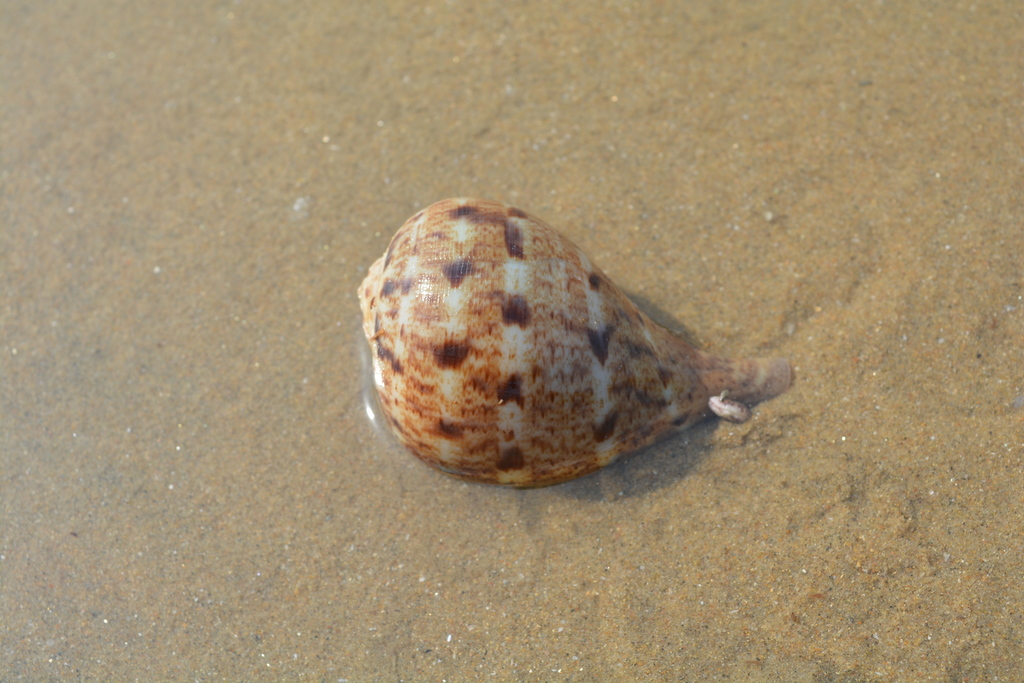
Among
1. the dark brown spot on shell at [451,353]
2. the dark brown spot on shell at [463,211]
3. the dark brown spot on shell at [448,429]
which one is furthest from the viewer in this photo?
the dark brown spot on shell at [463,211]

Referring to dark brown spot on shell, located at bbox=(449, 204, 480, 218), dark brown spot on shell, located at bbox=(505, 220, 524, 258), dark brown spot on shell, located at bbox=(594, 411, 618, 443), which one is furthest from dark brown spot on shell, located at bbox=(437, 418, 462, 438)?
dark brown spot on shell, located at bbox=(449, 204, 480, 218)

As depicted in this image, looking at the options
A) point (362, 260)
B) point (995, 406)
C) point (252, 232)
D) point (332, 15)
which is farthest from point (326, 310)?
point (995, 406)

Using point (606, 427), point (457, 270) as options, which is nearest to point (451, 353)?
point (457, 270)

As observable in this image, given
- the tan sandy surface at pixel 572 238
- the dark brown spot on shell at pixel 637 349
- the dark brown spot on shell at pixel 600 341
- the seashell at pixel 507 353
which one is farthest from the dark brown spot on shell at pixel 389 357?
the dark brown spot on shell at pixel 637 349

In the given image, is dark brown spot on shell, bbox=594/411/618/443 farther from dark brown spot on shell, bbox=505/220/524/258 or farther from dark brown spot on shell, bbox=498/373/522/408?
dark brown spot on shell, bbox=505/220/524/258

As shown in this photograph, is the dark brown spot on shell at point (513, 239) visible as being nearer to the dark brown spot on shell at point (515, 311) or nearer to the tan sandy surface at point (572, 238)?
the dark brown spot on shell at point (515, 311)

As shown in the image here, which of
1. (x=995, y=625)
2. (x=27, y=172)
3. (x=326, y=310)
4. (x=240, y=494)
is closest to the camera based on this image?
(x=995, y=625)

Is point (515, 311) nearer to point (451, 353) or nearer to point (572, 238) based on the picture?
point (451, 353)

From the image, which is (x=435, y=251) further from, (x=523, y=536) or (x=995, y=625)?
(x=995, y=625)
